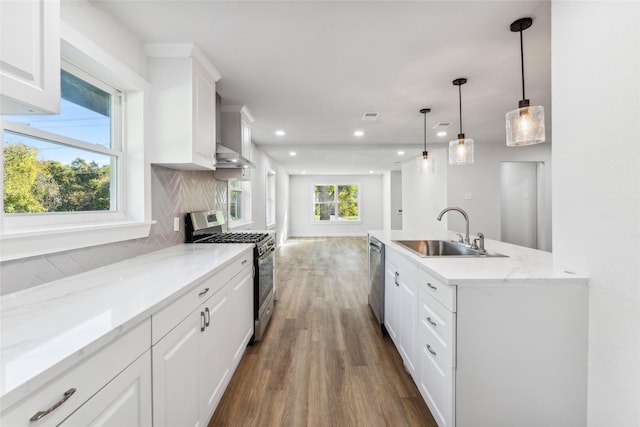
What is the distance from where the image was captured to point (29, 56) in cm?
89

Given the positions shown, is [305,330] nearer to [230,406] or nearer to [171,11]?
[230,406]

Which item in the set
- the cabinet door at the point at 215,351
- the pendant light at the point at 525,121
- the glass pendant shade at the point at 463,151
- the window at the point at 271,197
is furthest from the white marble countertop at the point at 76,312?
the window at the point at 271,197

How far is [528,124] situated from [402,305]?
1.43m

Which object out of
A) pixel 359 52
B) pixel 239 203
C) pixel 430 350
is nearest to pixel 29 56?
pixel 359 52

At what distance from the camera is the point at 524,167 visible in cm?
577

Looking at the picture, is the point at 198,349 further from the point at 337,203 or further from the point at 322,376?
the point at 337,203

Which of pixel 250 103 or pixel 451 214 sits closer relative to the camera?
pixel 250 103

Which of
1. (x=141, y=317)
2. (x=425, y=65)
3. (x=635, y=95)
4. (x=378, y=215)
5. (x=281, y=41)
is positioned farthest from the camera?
(x=378, y=215)

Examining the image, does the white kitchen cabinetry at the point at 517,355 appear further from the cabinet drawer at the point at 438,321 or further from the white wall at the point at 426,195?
the white wall at the point at 426,195

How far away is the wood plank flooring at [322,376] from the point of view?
1.62m

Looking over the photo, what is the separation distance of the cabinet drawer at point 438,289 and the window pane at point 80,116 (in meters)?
2.00

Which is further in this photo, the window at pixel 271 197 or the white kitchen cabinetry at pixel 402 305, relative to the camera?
the window at pixel 271 197

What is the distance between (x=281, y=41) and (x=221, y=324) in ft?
6.22

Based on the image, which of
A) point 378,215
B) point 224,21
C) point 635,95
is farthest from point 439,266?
point 378,215
